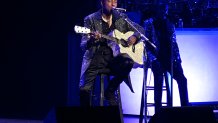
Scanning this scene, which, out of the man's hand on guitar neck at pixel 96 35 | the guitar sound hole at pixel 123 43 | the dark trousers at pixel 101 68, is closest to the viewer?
the man's hand on guitar neck at pixel 96 35

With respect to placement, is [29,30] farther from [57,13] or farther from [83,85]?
[83,85]

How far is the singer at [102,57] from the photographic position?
5422mm

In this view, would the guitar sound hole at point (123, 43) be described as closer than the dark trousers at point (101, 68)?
No

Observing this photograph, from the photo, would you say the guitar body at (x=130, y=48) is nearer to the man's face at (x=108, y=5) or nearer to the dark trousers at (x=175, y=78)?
the man's face at (x=108, y=5)

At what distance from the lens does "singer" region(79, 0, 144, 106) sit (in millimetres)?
5422

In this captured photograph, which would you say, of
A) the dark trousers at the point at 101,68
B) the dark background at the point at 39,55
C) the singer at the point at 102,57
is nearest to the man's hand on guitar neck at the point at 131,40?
the singer at the point at 102,57

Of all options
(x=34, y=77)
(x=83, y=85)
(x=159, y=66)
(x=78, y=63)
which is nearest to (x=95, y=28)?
(x=83, y=85)

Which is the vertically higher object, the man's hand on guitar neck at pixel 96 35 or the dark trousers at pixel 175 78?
the man's hand on guitar neck at pixel 96 35

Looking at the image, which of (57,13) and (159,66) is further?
(57,13)

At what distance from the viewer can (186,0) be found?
812 cm

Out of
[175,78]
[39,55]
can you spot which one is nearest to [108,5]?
[175,78]

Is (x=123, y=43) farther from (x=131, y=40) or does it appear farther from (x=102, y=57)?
(x=102, y=57)

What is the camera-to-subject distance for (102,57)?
550cm

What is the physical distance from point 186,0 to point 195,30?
749mm
